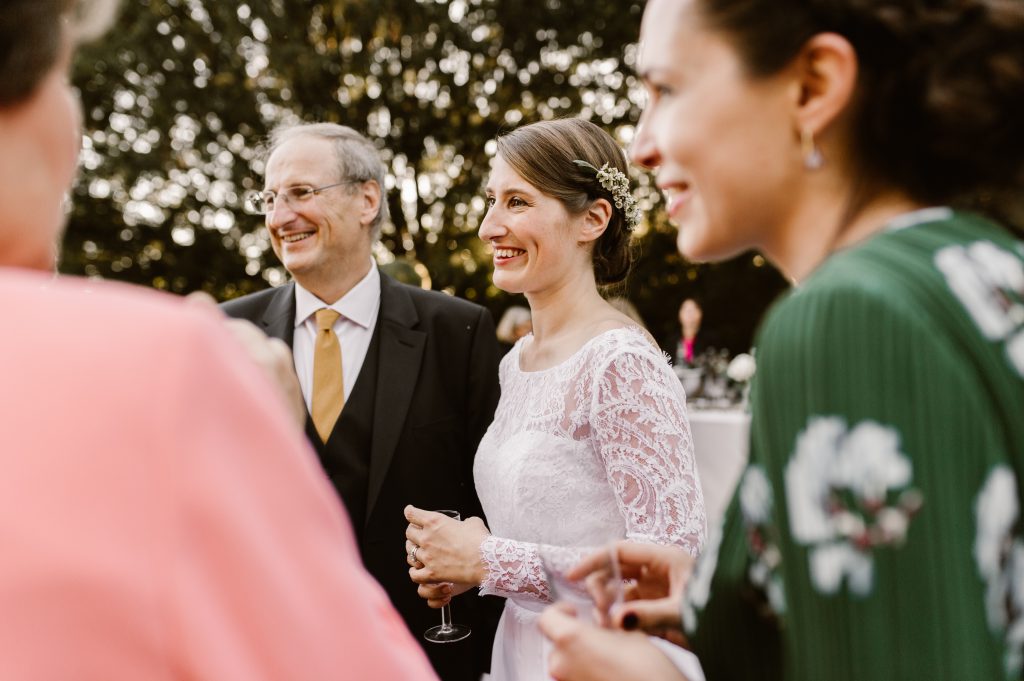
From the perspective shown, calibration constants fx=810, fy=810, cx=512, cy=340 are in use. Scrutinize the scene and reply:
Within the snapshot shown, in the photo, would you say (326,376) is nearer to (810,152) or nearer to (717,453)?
(810,152)

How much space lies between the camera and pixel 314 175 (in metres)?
3.55

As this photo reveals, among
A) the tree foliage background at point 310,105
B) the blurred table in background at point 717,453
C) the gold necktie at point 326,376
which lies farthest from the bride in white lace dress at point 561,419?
the tree foliage background at point 310,105

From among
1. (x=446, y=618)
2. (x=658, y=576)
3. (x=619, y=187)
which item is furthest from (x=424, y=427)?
(x=658, y=576)

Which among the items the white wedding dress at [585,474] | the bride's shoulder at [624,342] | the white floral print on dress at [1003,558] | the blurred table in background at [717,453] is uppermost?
the white floral print on dress at [1003,558]

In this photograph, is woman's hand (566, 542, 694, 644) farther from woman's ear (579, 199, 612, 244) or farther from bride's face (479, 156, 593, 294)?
woman's ear (579, 199, 612, 244)

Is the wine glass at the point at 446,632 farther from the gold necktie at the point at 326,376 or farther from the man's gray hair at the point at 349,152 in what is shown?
the man's gray hair at the point at 349,152

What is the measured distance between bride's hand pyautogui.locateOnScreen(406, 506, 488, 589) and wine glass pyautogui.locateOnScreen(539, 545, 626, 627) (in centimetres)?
118

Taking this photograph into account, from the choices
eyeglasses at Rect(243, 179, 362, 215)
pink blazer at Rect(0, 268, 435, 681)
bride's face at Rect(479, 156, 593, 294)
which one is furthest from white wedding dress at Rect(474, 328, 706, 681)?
pink blazer at Rect(0, 268, 435, 681)

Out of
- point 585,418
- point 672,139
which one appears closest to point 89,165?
point 585,418

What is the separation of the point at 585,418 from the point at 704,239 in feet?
4.30

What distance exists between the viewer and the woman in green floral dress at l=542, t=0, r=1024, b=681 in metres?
0.77

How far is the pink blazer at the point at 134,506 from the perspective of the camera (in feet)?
2.07

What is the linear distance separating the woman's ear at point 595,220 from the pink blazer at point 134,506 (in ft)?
7.42

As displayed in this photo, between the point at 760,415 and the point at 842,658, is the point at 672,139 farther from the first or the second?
the point at 842,658
